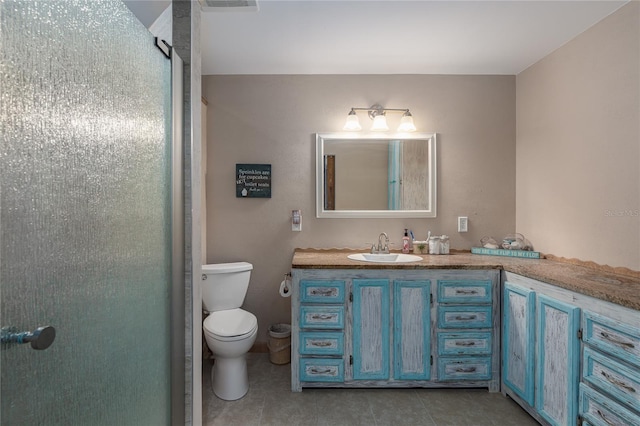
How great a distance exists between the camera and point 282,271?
2.87 meters

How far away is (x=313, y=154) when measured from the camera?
9.41ft

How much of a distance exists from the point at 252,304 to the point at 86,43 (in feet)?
7.57

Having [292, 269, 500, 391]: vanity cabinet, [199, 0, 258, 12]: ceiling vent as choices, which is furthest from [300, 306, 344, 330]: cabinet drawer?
[199, 0, 258, 12]: ceiling vent

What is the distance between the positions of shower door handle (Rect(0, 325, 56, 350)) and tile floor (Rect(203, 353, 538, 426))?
149cm

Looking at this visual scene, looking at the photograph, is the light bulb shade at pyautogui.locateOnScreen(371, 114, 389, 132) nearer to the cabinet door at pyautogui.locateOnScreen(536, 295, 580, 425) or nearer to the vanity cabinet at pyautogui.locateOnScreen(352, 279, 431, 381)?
the vanity cabinet at pyautogui.locateOnScreen(352, 279, 431, 381)

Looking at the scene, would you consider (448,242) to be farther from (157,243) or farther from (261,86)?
(157,243)

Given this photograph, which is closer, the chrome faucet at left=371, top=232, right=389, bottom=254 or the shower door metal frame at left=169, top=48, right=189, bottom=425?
the shower door metal frame at left=169, top=48, right=189, bottom=425

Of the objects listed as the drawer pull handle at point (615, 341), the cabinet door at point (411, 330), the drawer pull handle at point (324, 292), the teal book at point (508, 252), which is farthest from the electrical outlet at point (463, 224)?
the drawer pull handle at point (615, 341)

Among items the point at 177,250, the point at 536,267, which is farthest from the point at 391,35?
the point at 177,250

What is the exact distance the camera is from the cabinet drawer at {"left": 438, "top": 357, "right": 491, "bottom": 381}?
2.24 metres

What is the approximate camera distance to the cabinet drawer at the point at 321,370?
2.25 m

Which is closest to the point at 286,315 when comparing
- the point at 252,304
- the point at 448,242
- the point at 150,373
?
the point at 252,304

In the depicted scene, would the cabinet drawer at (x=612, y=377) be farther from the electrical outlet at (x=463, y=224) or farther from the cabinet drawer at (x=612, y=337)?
the electrical outlet at (x=463, y=224)

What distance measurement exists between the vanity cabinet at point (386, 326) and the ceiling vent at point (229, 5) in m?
1.51
